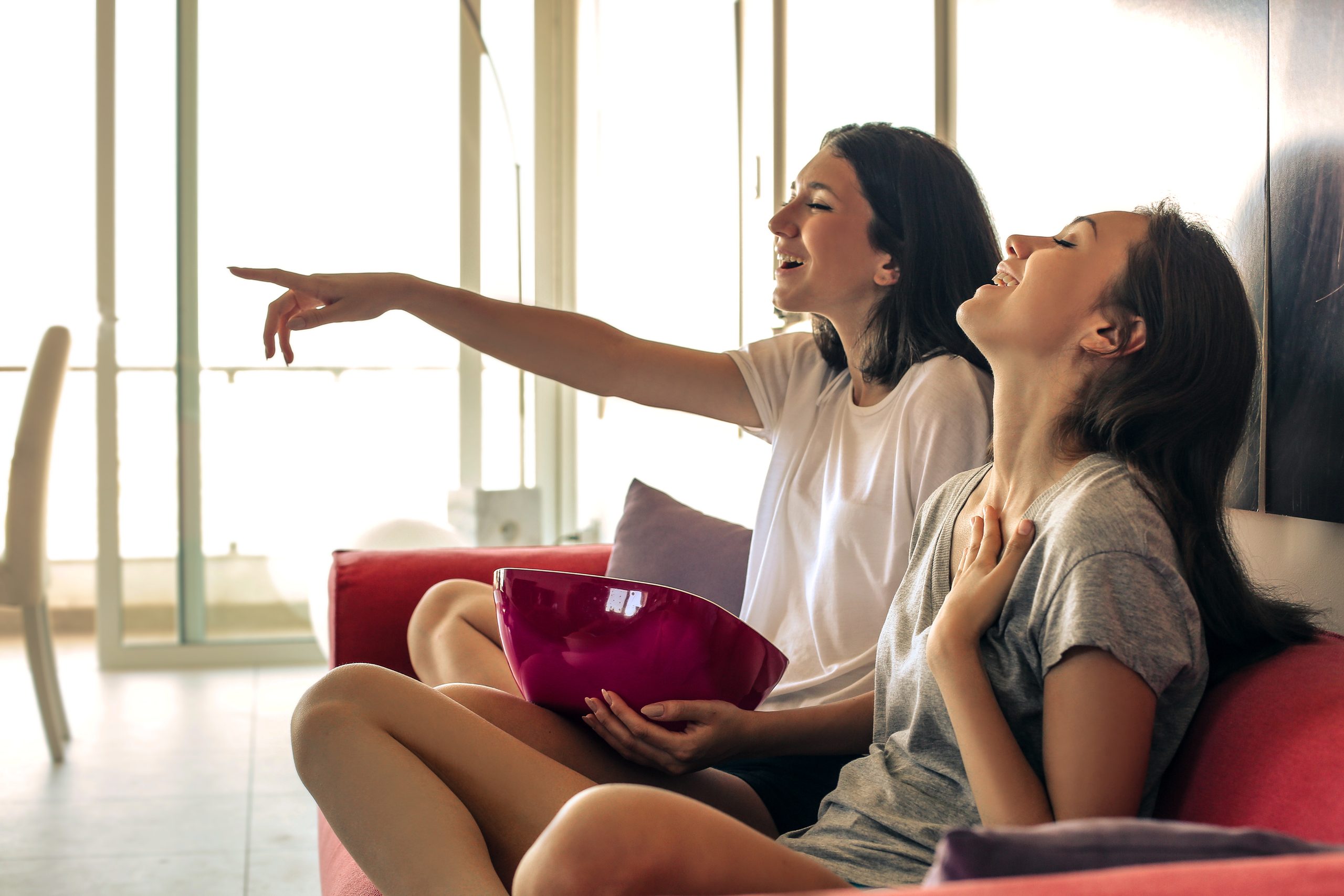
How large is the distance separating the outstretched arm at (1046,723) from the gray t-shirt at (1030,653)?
0.6 inches

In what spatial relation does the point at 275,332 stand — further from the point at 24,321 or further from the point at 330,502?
the point at 24,321

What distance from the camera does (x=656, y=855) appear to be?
650 mm

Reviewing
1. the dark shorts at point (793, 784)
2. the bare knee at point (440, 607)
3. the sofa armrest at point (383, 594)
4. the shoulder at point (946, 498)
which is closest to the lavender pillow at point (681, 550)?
the sofa armrest at point (383, 594)

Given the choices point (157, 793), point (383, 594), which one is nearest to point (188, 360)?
point (157, 793)

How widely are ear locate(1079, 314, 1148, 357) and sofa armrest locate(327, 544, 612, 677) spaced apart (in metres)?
0.95

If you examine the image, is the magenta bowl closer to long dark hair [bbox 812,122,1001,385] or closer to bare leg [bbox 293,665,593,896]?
bare leg [bbox 293,665,593,896]

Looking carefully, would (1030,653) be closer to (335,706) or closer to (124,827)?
(335,706)

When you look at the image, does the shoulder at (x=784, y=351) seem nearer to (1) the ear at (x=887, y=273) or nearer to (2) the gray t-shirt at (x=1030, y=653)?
(1) the ear at (x=887, y=273)

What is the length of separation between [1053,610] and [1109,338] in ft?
0.82

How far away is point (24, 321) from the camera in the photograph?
141 inches

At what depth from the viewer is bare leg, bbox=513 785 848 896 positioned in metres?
0.65

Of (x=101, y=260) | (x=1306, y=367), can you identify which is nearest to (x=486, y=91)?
(x=101, y=260)

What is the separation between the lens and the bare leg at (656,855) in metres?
0.65

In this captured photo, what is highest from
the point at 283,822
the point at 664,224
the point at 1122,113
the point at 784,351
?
the point at 664,224
